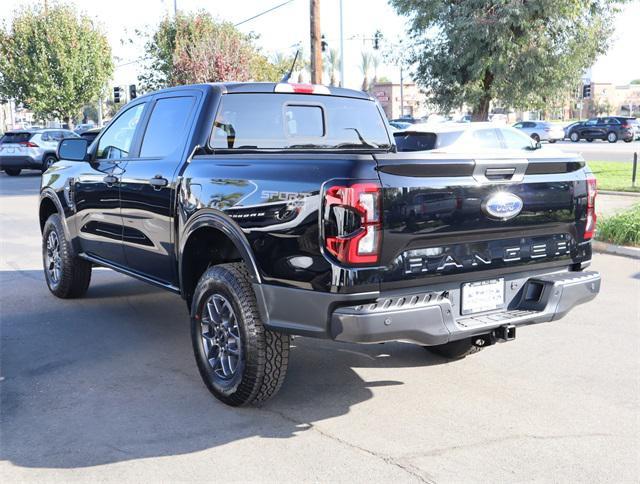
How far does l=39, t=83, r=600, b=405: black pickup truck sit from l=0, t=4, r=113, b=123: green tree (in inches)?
1467

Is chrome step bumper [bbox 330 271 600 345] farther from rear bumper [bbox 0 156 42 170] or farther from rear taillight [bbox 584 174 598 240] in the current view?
rear bumper [bbox 0 156 42 170]

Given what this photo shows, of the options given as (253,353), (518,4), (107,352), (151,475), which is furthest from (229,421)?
(518,4)

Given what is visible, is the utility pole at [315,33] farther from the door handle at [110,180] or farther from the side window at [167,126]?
the side window at [167,126]

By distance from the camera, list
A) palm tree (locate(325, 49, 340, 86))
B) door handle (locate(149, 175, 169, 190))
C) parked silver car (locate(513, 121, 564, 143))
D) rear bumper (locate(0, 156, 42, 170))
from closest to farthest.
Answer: door handle (locate(149, 175, 169, 190)) → rear bumper (locate(0, 156, 42, 170)) → parked silver car (locate(513, 121, 564, 143)) → palm tree (locate(325, 49, 340, 86))

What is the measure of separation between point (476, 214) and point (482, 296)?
1.59 ft

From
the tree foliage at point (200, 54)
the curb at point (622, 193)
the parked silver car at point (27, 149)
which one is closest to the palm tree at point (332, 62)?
the tree foliage at point (200, 54)

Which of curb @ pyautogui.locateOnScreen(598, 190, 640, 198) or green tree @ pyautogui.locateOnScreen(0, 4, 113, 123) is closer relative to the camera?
curb @ pyautogui.locateOnScreen(598, 190, 640, 198)

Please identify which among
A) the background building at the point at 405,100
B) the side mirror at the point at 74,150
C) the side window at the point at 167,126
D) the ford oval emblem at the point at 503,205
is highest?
the background building at the point at 405,100

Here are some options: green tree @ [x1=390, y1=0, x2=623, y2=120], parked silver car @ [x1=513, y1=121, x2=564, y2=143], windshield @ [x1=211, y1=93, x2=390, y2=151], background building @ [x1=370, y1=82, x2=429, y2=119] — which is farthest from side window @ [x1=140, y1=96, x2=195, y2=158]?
background building @ [x1=370, y1=82, x2=429, y2=119]

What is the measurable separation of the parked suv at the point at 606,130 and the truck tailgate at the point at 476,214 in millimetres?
40816

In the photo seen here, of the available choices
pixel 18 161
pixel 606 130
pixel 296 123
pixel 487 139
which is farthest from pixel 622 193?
pixel 606 130

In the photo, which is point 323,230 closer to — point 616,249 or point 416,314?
point 416,314

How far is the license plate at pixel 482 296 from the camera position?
157 inches

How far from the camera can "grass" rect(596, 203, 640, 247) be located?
9.80m
